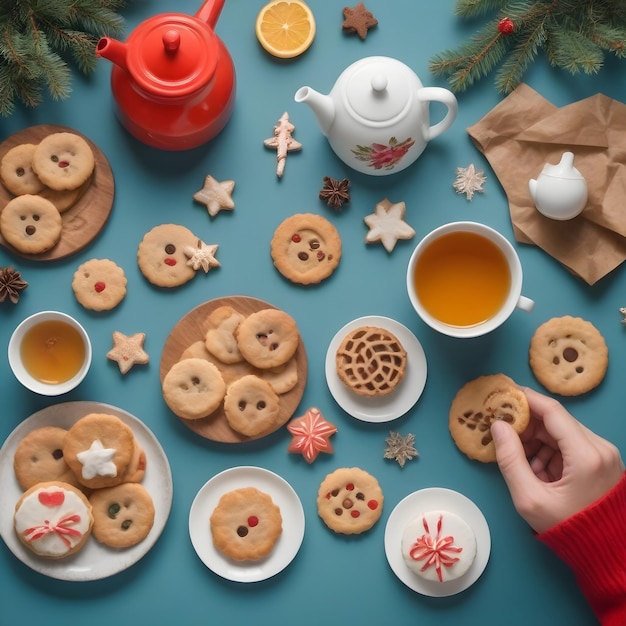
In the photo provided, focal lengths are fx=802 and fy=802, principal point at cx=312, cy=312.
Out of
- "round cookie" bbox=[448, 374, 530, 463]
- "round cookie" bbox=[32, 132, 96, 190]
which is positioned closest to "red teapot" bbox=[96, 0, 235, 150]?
"round cookie" bbox=[32, 132, 96, 190]

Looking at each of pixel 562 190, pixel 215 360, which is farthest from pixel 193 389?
pixel 562 190

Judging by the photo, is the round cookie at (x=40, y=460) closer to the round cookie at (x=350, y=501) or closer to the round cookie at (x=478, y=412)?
the round cookie at (x=350, y=501)

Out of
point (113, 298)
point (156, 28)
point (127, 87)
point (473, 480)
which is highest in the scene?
point (156, 28)

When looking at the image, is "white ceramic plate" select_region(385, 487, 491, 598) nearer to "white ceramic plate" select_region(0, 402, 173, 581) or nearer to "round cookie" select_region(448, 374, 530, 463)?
"round cookie" select_region(448, 374, 530, 463)

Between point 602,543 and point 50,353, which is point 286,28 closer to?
point 50,353

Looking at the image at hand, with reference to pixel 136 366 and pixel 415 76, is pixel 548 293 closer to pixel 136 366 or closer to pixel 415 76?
pixel 415 76

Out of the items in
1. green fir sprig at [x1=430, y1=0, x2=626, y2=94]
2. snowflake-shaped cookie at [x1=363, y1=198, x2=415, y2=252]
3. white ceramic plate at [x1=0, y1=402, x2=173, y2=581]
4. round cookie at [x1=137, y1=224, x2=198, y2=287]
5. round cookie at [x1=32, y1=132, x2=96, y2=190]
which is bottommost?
Answer: white ceramic plate at [x1=0, y1=402, x2=173, y2=581]

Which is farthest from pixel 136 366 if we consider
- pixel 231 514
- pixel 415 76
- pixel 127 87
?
pixel 415 76
